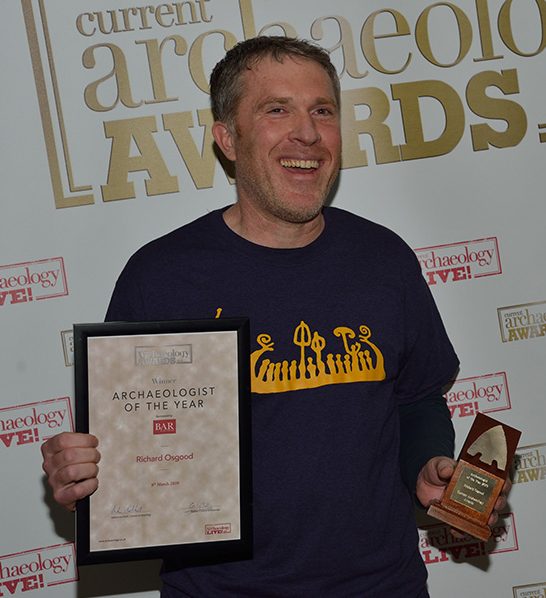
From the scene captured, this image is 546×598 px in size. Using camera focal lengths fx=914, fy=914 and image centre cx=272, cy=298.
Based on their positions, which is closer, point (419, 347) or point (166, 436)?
point (166, 436)

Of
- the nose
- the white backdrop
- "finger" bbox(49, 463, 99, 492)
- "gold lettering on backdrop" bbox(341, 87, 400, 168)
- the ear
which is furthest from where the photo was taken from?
"gold lettering on backdrop" bbox(341, 87, 400, 168)

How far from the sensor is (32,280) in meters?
2.45

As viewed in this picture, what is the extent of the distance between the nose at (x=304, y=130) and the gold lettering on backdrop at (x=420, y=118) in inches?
26.2

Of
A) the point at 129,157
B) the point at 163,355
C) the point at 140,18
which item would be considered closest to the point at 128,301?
the point at 163,355

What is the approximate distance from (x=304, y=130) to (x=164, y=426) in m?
0.69

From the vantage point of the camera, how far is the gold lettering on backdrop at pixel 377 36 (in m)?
2.54

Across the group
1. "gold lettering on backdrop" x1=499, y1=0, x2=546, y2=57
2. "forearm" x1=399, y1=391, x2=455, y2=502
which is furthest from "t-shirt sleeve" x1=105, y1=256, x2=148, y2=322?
"gold lettering on backdrop" x1=499, y1=0, x2=546, y2=57

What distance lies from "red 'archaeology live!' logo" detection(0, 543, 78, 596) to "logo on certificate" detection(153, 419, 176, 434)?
3.09 ft

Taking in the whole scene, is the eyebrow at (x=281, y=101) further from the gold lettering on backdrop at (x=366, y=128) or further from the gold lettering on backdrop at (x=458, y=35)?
the gold lettering on backdrop at (x=458, y=35)

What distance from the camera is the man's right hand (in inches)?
66.9

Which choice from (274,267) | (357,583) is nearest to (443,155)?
(274,267)

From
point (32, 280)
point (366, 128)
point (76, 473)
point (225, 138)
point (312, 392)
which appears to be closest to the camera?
point (76, 473)

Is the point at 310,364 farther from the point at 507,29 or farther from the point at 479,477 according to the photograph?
the point at 507,29
